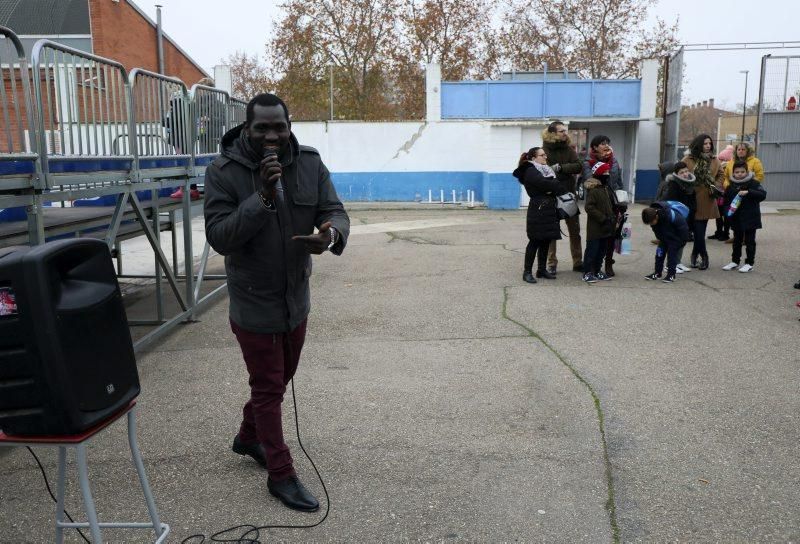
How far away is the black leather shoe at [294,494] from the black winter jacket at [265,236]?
2.46ft

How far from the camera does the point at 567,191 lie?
8555 millimetres

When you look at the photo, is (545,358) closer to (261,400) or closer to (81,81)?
(261,400)

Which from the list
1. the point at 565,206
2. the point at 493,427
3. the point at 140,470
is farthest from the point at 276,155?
the point at 565,206

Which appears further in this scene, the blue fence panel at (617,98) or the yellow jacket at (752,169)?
the blue fence panel at (617,98)

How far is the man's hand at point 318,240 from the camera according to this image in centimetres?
302

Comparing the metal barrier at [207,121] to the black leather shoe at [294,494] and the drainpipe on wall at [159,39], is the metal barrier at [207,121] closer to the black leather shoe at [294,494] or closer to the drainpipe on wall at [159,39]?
the black leather shoe at [294,494]

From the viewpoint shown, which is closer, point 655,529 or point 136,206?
point 655,529

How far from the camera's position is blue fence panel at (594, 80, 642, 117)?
22.0m

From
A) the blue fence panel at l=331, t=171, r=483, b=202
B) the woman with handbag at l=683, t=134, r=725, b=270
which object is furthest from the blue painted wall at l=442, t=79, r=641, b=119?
the woman with handbag at l=683, t=134, r=725, b=270

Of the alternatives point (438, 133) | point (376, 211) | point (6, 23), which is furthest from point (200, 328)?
point (6, 23)

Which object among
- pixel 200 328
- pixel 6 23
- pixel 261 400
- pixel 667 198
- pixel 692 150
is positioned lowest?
pixel 200 328

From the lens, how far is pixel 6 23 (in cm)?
2659

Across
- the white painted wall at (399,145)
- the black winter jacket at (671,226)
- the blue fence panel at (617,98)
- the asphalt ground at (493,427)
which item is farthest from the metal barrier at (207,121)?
the blue fence panel at (617,98)

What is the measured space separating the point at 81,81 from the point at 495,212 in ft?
50.0
